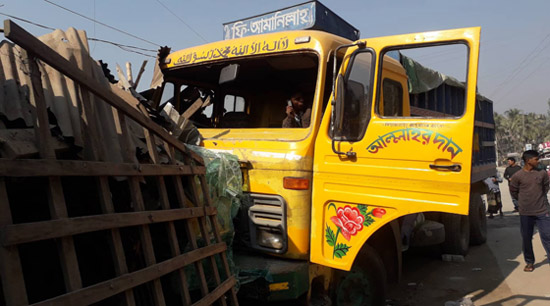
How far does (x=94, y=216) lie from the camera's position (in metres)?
1.62

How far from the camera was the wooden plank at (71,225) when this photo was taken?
4.34 feet

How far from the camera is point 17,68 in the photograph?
1999mm

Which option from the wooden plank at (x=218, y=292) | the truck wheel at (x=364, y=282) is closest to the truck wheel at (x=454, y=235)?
the truck wheel at (x=364, y=282)

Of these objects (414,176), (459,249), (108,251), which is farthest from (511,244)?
(108,251)

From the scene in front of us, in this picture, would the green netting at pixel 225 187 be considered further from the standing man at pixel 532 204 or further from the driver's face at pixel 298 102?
the standing man at pixel 532 204

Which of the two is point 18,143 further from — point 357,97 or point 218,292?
point 357,97

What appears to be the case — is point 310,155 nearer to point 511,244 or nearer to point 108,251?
point 108,251

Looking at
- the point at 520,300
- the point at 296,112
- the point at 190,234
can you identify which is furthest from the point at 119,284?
the point at 520,300

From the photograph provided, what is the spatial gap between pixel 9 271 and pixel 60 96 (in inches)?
37.0

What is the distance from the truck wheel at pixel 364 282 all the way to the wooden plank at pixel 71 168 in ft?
6.18

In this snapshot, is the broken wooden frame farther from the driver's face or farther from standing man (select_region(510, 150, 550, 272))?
standing man (select_region(510, 150, 550, 272))

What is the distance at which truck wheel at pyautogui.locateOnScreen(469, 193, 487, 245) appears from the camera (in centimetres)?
660

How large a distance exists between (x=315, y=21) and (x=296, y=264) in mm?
2750

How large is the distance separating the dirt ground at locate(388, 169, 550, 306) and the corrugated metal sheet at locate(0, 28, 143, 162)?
3685mm
